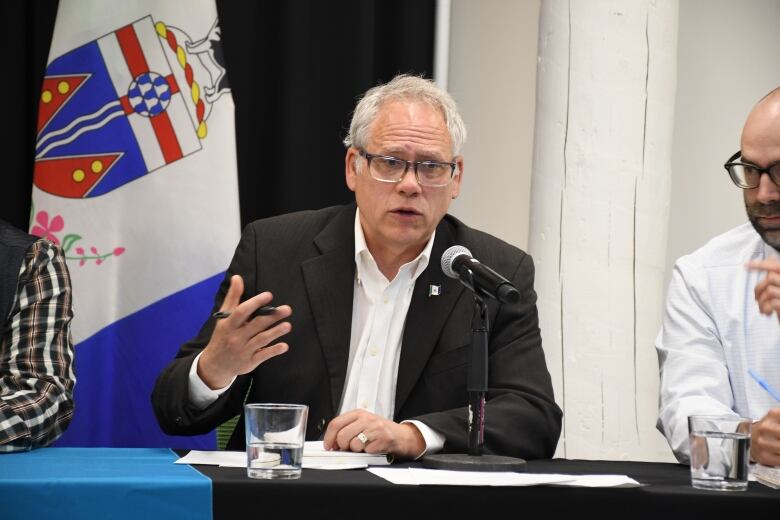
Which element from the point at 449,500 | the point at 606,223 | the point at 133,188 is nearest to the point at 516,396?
the point at 449,500

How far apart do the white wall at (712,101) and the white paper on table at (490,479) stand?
2809 millimetres

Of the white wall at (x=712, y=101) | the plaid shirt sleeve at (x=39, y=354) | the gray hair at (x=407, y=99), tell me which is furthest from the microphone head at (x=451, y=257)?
the white wall at (x=712, y=101)

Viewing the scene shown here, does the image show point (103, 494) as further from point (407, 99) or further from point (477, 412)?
point (407, 99)

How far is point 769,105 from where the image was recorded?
2406mm

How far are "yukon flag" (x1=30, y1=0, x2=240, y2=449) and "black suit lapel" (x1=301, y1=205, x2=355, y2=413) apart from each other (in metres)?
0.82

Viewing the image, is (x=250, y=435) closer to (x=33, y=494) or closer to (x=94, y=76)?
(x=33, y=494)

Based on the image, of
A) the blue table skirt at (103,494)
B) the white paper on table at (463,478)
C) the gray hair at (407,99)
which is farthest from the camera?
the gray hair at (407,99)

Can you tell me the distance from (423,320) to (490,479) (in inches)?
35.1

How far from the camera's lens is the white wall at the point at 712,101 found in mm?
4402

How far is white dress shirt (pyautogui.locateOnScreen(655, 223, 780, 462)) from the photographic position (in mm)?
2309

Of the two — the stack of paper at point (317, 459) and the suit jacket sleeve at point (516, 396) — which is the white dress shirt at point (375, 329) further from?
the stack of paper at point (317, 459)

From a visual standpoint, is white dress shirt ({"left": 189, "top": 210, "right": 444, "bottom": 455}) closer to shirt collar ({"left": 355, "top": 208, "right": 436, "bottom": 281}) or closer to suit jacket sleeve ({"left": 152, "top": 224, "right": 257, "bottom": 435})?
shirt collar ({"left": 355, "top": 208, "right": 436, "bottom": 281})

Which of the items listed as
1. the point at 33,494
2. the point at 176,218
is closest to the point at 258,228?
the point at 176,218

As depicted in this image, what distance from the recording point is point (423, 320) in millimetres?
2539
